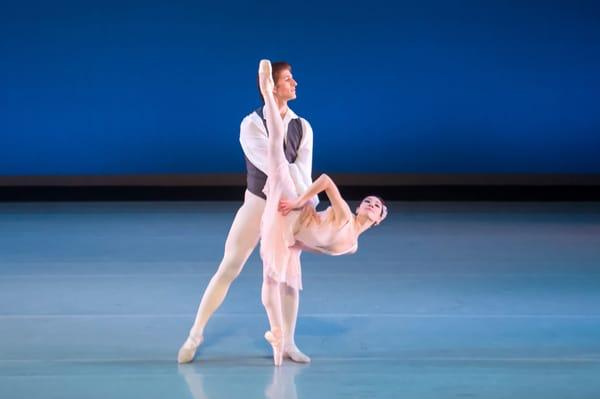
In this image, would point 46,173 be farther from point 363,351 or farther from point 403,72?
point 363,351

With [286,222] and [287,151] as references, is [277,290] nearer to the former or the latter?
[286,222]

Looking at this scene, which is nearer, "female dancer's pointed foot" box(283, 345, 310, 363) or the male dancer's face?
the male dancer's face

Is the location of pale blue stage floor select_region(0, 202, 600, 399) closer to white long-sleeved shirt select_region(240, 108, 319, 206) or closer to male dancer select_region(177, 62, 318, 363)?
male dancer select_region(177, 62, 318, 363)

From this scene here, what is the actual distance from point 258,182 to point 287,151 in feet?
0.62

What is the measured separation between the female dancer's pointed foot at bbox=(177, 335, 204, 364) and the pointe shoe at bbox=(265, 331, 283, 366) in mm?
333

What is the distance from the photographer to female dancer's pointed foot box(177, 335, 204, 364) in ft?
15.0

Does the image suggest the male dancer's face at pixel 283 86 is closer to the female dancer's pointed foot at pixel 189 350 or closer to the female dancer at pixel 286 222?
the female dancer at pixel 286 222

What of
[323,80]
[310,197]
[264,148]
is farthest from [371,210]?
[323,80]

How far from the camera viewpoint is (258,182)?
4.46 meters

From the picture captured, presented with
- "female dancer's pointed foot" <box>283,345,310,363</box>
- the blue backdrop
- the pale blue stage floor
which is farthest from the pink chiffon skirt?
the blue backdrop

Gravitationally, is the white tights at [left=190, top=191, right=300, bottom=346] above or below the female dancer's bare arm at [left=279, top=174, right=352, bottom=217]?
below

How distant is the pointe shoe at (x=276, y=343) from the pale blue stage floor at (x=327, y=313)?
5cm

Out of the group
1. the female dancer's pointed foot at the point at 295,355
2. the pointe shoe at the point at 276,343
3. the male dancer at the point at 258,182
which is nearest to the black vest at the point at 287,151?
the male dancer at the point at 258,182

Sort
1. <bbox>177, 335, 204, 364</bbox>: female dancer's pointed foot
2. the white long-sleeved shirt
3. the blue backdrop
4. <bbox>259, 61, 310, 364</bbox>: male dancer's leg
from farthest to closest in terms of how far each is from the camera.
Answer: the blue backdrop, <bbox>177, 335, 204, 364</bbox>: female dancer's pointed foot, the white long-sleeved shirt, <bbox>259, 61, 310, 364</bbox>: male dancer's leg
